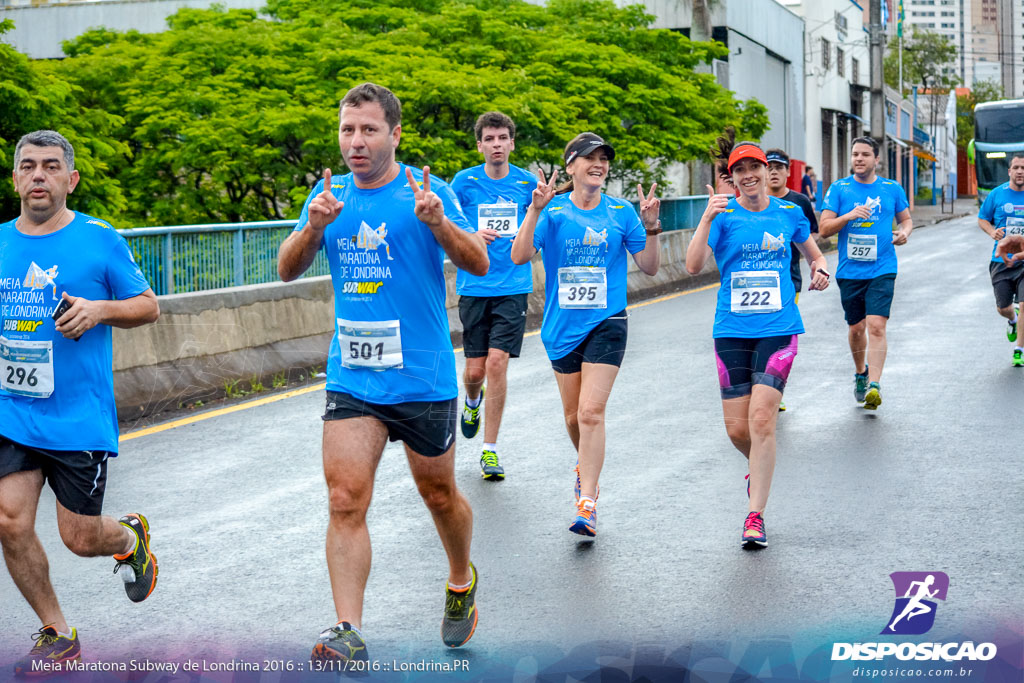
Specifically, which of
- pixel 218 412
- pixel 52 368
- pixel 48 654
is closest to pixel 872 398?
pixel 218 412

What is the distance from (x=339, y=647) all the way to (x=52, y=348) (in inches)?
62.1

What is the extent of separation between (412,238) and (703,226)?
8.05 feet

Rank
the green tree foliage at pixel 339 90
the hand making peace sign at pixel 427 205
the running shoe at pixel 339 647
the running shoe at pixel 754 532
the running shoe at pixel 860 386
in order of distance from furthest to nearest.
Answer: the green tree foliage at pixel 339 90 → the running shoe at pixel 860 386 → the running shoe at pixel 754 532 → the hand making peace sign at pixel 427 205 → the running shoe at pixel 339 647

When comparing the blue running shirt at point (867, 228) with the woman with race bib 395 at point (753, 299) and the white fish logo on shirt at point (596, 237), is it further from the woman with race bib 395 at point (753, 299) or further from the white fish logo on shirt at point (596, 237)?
the white fish logo on shirt at point (596, 237)

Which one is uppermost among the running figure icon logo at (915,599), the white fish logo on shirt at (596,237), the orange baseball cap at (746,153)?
the orange baseball cap at (746,153)

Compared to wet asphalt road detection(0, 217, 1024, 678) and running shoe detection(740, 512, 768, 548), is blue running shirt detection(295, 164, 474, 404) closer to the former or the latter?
wet asphalt road detection(0, 217, 1024, 678)

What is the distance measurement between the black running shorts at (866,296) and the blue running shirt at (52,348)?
6.92 m

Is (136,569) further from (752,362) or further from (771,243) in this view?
(771,243)

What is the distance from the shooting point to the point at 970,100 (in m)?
102

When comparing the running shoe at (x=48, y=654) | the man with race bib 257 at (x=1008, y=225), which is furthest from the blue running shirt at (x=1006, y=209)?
the running shoe at (x=48, y=654)

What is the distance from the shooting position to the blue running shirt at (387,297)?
468 centimetres

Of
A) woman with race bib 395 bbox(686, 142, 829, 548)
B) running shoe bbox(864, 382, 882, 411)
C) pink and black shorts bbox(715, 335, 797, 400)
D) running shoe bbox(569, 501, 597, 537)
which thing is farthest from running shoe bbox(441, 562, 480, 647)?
running shoe bbox(864, 382, 882, 411)

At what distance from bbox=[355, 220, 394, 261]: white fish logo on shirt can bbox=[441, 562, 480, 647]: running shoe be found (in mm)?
1287

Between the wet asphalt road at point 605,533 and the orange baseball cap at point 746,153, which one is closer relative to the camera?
the wet asphalt road at point 605,533
